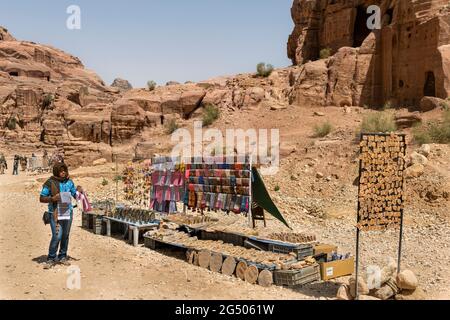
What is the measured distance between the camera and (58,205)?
7168 mm

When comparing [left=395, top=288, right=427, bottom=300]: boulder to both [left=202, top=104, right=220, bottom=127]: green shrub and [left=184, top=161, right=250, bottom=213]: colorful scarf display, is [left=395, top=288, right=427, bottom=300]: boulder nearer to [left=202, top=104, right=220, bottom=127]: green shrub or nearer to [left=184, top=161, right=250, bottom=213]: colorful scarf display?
[left=184, top=161, right=250, bottom=213]: colorful scarf display

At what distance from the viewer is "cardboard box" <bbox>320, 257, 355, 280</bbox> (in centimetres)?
662

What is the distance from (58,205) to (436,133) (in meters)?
13.1

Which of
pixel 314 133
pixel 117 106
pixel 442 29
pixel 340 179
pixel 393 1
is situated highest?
pixel 393 1

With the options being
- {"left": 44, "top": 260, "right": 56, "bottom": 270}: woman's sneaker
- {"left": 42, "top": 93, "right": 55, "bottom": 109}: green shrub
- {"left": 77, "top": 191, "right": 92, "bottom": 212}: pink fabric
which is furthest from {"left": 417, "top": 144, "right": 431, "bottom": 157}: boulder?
{"left": 42, "top": 93, "right": 55, "bottom": 109}: green shrub

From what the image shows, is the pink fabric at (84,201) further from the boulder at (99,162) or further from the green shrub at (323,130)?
the boulder at (99,162)

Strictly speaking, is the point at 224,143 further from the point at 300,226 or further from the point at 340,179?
the point at 300,226

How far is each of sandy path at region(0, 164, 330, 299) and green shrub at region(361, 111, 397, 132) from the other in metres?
12.1

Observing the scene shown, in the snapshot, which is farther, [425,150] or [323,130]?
[323,130]

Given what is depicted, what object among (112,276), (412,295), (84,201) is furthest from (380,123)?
(112,276)

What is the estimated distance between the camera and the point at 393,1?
912 inches

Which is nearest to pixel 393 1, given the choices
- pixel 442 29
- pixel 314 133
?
pixel 442 29

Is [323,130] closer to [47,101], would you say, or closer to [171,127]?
[171,127]
